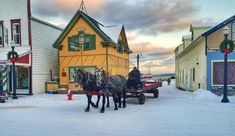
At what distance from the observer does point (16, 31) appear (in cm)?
2069

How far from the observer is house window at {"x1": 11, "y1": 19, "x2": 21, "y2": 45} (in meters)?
20.4

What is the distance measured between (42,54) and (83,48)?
414 centimetres

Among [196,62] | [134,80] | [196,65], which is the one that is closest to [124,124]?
[134,80]

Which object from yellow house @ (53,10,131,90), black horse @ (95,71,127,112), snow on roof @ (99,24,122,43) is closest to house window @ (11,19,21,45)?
yellow house @ (53,10,131,90)

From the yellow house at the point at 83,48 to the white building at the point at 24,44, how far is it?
1.77m

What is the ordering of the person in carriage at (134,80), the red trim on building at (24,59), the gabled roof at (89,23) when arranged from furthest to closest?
the gabled roof at (89,23) → the red trim on building at (24,59) → the person in carriage at (134,80)

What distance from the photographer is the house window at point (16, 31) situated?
66.8 feet

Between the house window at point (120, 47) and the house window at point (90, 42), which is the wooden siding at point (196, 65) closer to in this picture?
the house window at point (120, 47)

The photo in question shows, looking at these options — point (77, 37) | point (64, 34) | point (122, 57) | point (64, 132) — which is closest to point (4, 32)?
point (64, 34)

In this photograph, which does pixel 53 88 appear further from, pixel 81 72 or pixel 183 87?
pixel 183 87

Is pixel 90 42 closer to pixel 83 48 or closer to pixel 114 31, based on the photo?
pixel 83 48

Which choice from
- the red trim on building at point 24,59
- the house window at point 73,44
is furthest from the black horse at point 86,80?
→ the house window at point 73,44

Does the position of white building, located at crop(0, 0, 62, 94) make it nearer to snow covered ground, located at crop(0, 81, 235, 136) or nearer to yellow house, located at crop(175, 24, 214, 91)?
snow covered ground, located at crop(0, 81, 235, 136)

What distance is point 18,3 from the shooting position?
20.3 meters
